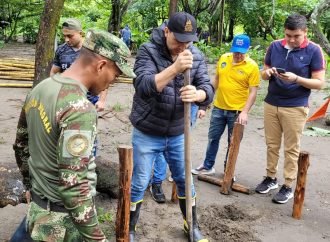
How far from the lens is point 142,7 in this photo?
23359 mm

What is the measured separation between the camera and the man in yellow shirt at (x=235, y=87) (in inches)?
199

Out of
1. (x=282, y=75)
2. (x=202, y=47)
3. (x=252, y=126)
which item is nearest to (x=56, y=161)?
(x=282, y=75)

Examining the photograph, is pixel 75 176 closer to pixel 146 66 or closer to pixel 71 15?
pixel 146 66

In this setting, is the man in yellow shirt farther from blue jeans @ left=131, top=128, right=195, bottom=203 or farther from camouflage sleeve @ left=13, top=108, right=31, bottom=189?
camouflage sleeve @ left=13, top=108, right=31, bottom=189

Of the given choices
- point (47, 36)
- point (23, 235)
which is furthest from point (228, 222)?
point (47, 36)

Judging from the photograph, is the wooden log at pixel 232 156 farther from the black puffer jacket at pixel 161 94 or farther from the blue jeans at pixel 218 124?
the black puffer jacket at pixel 161 94

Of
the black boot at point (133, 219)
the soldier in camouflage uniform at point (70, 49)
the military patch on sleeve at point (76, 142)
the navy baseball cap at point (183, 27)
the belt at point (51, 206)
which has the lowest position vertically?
the black boot at point (133, 219)

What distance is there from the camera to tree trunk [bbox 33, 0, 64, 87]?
17.5ft

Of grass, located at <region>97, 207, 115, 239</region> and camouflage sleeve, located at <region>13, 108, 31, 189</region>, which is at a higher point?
camouflage sleeve, located at <region>13, 108, 31, 189</region>

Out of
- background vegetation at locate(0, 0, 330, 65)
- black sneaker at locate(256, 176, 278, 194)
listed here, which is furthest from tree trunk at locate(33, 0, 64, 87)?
background vegetation at locate(0, 0, 330, 65)

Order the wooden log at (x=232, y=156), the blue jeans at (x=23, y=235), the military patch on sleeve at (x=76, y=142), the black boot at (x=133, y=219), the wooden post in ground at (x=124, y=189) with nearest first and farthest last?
1. the military patch on sleeve at (x=76, y=142)
2. the blue jeans at (x=23, y=235)
3. the wooden post in ground at (x=124, y=189)
4. the black boot at (x=133, y=219)
5. the wooden log at (x=232, y=156)

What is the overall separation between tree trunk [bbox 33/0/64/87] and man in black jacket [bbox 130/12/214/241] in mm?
2486

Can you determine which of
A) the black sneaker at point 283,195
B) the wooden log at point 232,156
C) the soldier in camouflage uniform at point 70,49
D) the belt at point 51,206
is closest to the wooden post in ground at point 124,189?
the belt at point 51,206

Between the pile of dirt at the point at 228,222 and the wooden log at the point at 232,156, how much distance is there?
1.23ft
